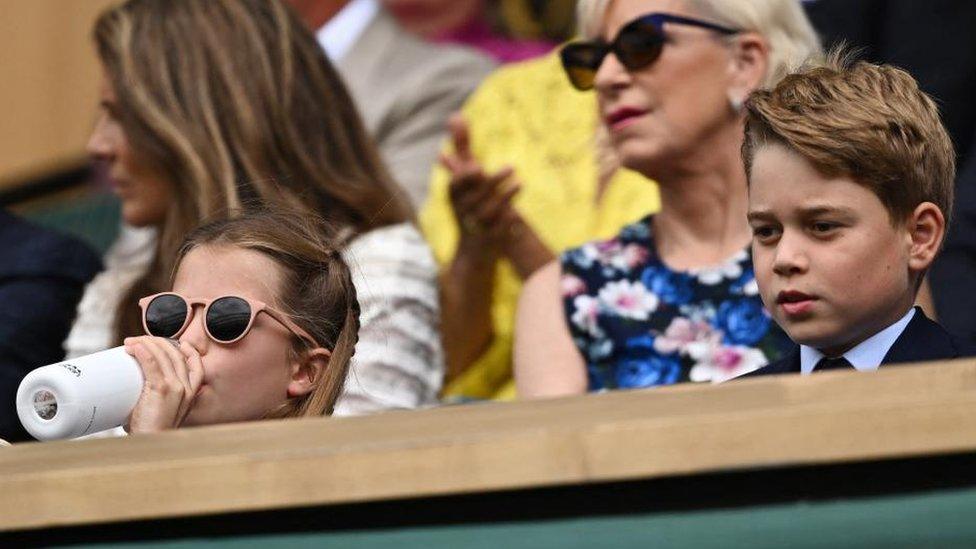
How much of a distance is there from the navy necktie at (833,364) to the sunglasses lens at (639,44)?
1.12 m

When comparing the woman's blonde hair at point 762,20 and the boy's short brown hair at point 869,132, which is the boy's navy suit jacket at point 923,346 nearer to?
the boy's short brown hair at point 869,132

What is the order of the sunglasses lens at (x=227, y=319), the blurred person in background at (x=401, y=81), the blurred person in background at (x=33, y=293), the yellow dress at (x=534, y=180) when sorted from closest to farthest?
the sunglasses lens at (x=227, y=319) → the blurred person in background at (x=33, y=293) → the yellow dress at (x=534, y=180) → the blurred person in background at (x=401, y=81)

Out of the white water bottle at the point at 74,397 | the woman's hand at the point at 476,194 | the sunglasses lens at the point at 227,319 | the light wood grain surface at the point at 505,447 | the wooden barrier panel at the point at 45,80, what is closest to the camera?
the light wood grain surface at the point at 505,447

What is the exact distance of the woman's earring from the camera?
3219 millimetres

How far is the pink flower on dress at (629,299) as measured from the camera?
319 cm

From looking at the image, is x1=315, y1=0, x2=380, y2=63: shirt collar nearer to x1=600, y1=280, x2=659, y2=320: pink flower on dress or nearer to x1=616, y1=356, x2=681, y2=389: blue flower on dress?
x1=600, y1=280, x2=659, y2=320: pink flower on dress

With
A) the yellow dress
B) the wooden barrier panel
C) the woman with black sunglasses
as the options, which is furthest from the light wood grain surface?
the wooden barrier panel

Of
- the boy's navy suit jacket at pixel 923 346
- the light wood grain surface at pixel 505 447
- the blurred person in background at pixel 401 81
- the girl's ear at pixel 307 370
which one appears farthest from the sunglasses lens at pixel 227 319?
the blurred person in background at pixel 401 81

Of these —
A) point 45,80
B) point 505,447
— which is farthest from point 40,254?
point 45,80

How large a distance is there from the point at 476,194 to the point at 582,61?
1.40ft

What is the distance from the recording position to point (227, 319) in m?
2.28

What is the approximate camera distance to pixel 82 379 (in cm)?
206

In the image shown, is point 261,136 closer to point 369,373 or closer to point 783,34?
point 369,373

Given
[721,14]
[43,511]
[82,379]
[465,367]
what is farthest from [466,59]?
[43,511]
